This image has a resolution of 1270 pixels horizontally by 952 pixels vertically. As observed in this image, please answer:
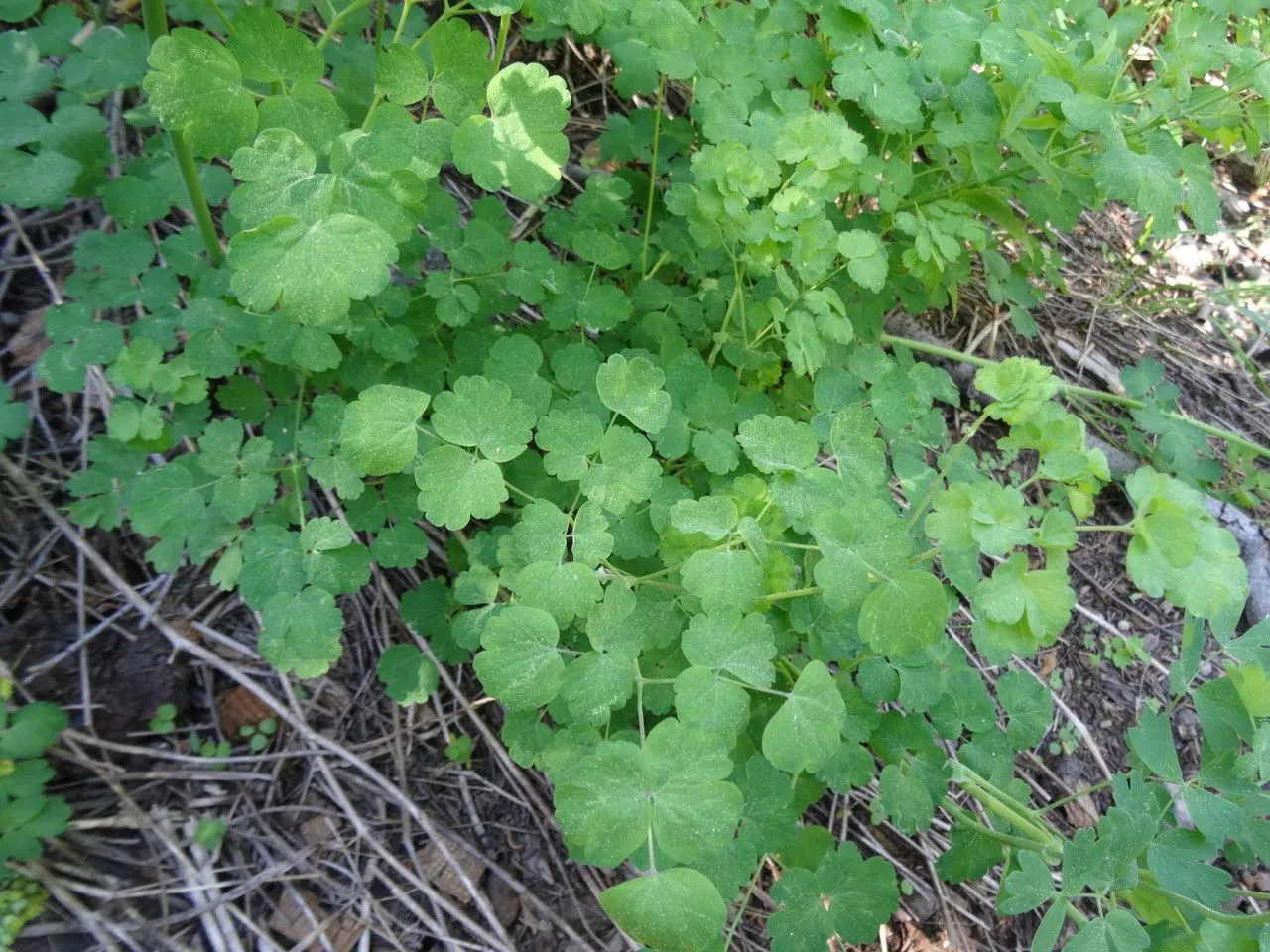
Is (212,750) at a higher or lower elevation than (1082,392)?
lower

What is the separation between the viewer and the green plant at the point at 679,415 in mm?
1152

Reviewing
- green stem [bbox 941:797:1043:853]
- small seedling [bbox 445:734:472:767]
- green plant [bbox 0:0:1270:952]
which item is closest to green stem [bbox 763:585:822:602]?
green plant [bbox 0:0:1270:952]

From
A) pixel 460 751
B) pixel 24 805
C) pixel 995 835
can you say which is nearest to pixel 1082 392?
pixel 995 835

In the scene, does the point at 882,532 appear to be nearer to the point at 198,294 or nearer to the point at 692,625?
the point at 692,625

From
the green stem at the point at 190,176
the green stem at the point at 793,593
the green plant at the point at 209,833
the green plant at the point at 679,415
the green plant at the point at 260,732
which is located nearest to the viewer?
the green plant at the point at 679,415

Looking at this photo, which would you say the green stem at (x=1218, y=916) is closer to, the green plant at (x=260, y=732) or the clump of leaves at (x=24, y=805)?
the green plant at (x=260, y=732)

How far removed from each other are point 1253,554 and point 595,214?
239 centimetres

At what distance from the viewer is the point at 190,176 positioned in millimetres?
1551

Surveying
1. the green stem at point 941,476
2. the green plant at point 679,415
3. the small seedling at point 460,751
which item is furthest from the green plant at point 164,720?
the green stem at point 941,476

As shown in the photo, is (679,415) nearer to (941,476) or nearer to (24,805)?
(941,476)

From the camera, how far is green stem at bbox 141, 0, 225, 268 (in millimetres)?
1399

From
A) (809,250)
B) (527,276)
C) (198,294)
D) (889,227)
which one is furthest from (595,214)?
(198,294)

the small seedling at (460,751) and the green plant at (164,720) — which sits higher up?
the small seedling at (460,751)

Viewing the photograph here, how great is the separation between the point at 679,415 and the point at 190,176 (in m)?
0.99
